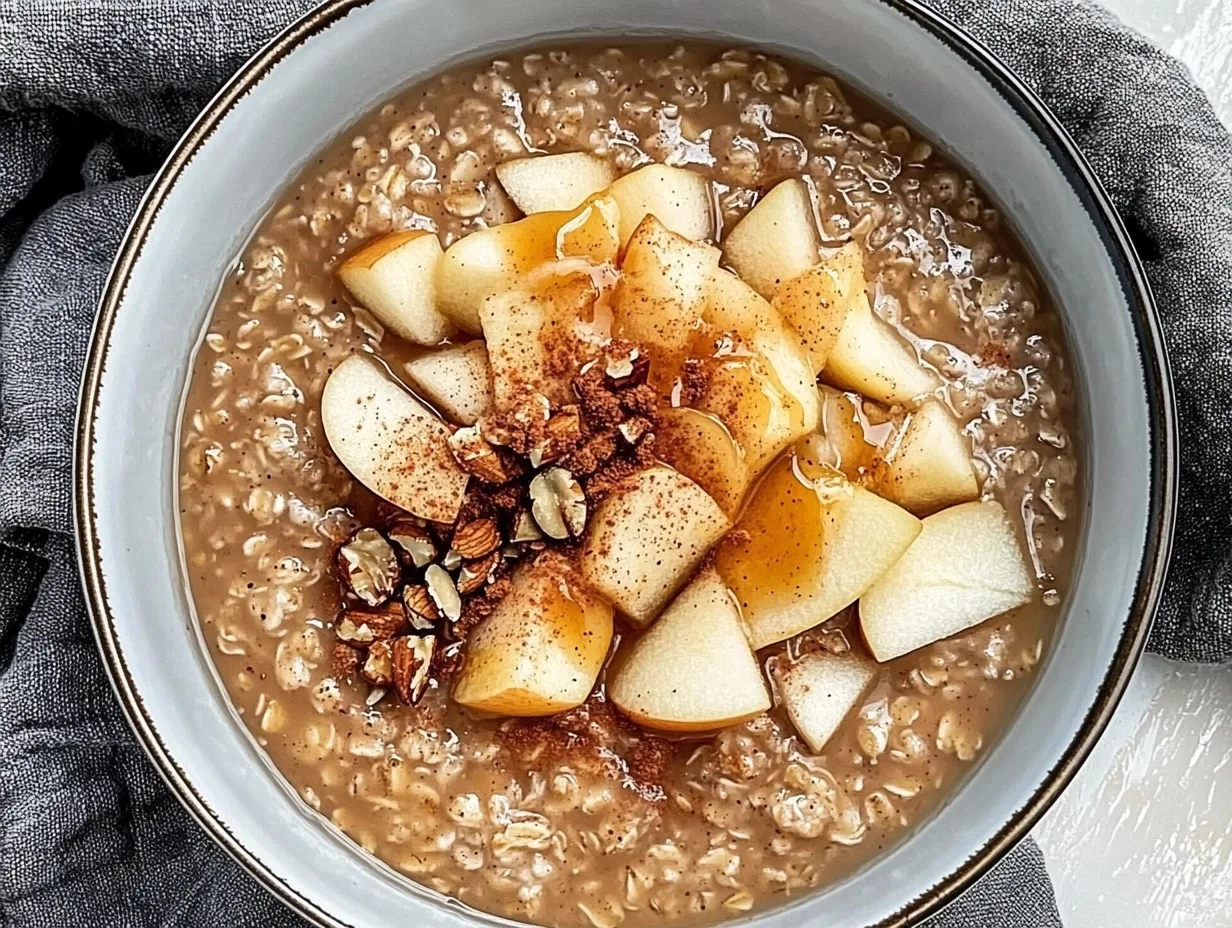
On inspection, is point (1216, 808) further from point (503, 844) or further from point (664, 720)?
point (503, 844)

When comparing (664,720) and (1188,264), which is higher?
(1188,264)

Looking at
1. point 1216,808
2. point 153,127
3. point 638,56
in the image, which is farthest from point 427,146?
point 1216,808

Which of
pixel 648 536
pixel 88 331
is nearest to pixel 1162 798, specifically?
pixel 648 536

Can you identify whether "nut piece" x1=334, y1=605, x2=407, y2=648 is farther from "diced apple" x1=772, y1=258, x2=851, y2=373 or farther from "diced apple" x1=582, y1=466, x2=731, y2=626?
"diced apple" x1=772, y1=258, x2=851, y2=373

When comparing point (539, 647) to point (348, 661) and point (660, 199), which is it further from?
point (660, 199)

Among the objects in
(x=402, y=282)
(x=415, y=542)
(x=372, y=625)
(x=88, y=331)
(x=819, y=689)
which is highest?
(x=402, y=282)

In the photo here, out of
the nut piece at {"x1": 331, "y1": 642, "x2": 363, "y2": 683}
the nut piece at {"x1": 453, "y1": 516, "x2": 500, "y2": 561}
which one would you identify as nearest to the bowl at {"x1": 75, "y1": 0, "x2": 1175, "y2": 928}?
the nut piece at {"x1": 331, "y1": 642, "x2": 363, "y2": 683}
